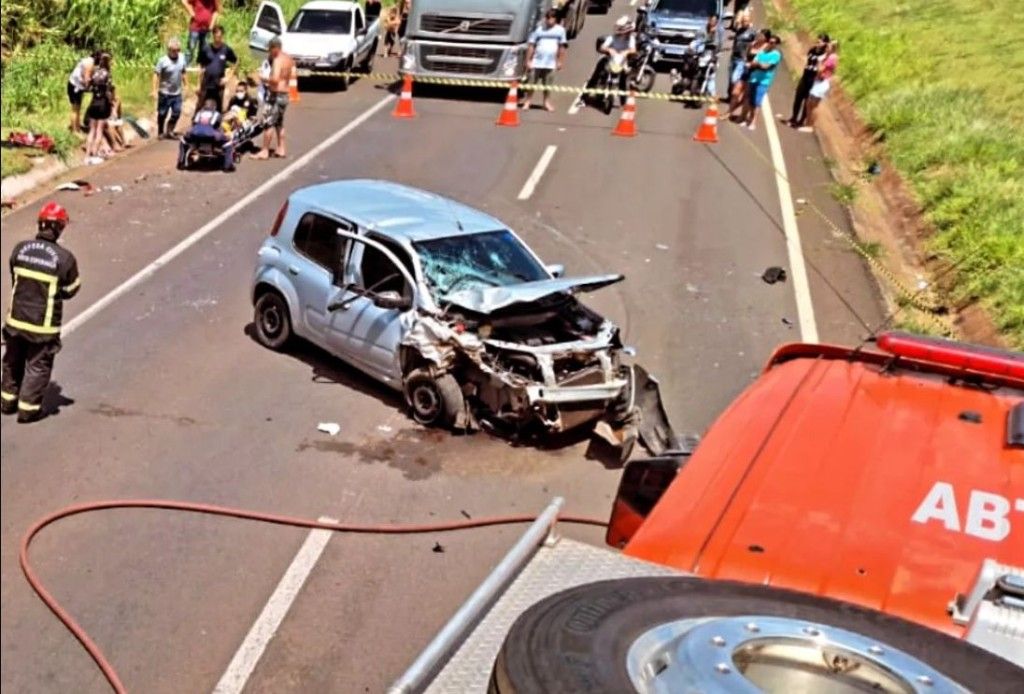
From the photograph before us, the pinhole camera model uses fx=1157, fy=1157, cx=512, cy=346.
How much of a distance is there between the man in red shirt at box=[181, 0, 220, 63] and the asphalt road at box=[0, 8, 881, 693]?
78cm

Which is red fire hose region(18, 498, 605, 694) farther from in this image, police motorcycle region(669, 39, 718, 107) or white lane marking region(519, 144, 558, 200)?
police motorcycle region(669, 39, 718, 107)

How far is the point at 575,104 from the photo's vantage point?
5656 millimetres

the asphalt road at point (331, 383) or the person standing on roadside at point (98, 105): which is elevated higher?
the person standing on roadside at point (98, 105)

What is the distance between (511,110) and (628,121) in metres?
0.79

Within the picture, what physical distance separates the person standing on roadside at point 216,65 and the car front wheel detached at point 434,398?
200cm

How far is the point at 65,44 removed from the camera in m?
4.52

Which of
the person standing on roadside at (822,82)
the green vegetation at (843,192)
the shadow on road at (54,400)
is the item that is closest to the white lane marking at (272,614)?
the shadow on road at (54,400)

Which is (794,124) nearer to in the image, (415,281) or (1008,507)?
(415,281)

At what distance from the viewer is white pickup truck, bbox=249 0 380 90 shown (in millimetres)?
4859

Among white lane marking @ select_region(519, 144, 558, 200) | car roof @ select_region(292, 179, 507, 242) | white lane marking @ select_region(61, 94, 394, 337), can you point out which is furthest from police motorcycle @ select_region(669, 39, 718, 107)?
white lane marking @ select_region(61, 94, 394, 337)

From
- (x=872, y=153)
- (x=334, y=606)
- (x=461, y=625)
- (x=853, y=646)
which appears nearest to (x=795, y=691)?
(x=853, y=646)

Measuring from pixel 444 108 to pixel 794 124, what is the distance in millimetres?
1933

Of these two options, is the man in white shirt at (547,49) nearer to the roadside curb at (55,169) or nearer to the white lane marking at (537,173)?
the white lane marking at (537,173)

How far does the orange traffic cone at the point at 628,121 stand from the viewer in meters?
6.06
